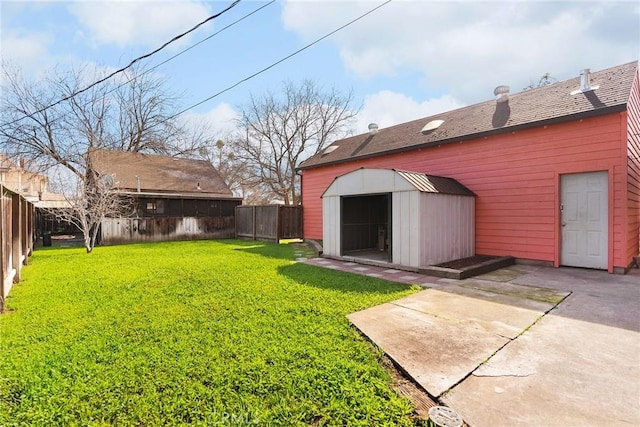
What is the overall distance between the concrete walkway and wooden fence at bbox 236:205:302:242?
857 centimetres

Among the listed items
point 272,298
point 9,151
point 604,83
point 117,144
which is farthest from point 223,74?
point 117,144

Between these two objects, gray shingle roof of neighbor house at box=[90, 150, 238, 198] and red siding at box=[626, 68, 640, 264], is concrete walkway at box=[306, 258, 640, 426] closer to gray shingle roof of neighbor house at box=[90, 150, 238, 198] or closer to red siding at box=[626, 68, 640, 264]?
red siding at box=[626, 68, 640, 264]

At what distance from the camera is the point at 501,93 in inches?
360

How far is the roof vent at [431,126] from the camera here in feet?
31.6

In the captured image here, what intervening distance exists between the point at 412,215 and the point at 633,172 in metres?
4.98

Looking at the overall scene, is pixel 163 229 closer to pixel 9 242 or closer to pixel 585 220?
pixel 9 242

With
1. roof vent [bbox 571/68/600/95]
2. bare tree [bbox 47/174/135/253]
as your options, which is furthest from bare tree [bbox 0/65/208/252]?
roof vent [bbox 571/68/600/95]

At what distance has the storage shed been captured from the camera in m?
6.25

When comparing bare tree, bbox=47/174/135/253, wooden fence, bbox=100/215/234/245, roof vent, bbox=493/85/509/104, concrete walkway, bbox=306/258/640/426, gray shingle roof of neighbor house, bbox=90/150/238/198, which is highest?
roof vent, bbox=493/85/509/104

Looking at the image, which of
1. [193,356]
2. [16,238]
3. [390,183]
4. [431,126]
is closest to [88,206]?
[16,238]

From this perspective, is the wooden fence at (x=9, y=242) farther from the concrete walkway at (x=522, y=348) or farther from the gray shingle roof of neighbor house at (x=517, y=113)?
the gray shingle roof of neighbor house at (x=517, y=113)

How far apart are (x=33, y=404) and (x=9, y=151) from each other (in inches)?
723

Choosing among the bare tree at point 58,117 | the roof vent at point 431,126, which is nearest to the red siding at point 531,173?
the roof vent at point 431,126

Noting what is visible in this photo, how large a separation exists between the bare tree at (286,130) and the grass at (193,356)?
19.1 meters
